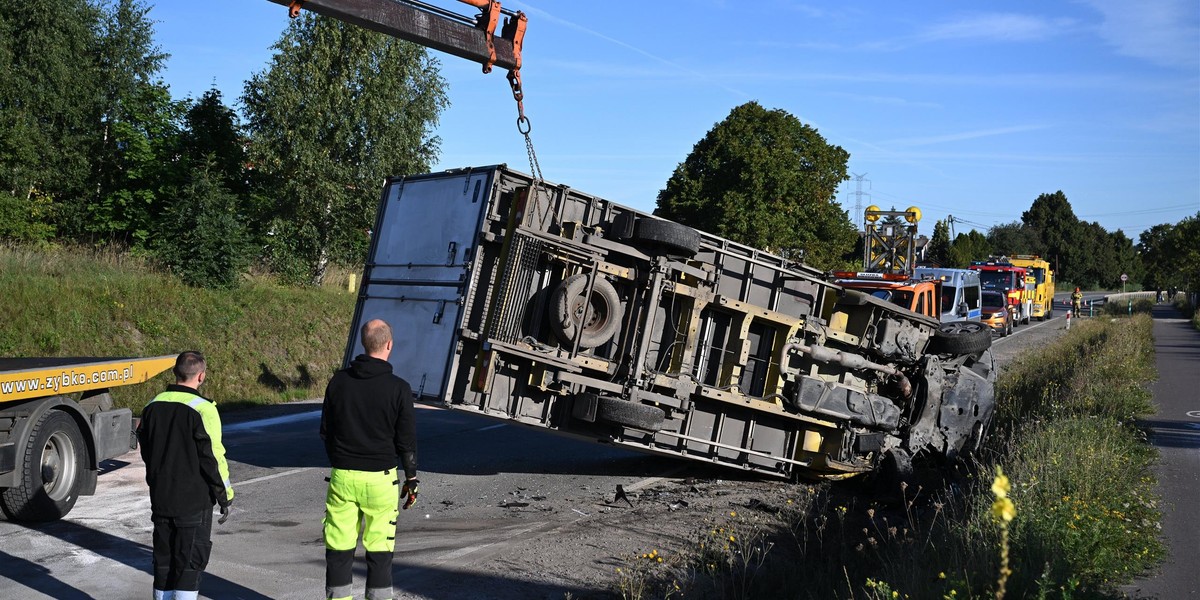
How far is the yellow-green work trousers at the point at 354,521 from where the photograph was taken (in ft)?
16.7

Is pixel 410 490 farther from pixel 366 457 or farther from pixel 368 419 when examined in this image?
pixel 368 419

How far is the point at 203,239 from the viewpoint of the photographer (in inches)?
719

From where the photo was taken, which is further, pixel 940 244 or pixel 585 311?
pixel 940 244

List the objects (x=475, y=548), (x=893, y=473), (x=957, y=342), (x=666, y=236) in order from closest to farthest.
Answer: (x=475, y=548) < (x=666, y=236) < (x=893, y=473) < (x=957, y=342)

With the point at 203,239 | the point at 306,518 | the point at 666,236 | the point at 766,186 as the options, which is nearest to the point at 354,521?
the point at 306,518

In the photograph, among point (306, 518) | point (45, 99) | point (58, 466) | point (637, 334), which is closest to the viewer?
point (58, 466)

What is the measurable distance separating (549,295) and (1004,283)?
3219cm

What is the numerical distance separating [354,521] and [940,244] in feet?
232

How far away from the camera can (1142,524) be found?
747 cm

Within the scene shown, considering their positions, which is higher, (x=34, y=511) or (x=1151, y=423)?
(x=1151, y=423)

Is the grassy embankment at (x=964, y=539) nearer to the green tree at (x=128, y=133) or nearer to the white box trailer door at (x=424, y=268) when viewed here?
the white box trailer door at (x=424, y=268)

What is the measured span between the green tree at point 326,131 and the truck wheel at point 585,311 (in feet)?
49.0

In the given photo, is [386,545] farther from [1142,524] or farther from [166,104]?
[166,104]

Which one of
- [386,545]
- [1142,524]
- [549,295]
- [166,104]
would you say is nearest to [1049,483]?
[1142,524]
